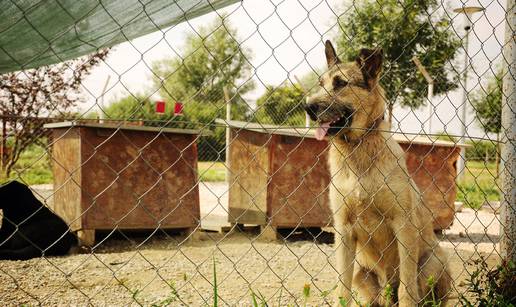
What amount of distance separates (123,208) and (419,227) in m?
3.48

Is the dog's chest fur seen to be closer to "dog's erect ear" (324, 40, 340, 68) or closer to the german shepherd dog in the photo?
the german shepherd dog

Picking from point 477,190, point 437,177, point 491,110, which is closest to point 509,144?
point 491,110

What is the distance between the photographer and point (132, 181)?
521cm

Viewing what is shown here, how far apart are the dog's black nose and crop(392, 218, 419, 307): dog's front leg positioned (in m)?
0.97

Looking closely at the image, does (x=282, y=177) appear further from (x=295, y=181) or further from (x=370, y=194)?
(x=370, y=194)

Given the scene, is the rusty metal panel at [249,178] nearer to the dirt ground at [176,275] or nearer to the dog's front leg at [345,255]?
the dirt ground at [176,275]

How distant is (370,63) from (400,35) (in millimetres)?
6134

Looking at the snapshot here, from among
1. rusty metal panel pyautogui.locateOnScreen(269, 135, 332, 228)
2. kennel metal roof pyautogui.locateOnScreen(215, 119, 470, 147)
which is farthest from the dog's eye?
rusty metal panel pyautogui.locateOnScreen(269, 135, 332, 228)

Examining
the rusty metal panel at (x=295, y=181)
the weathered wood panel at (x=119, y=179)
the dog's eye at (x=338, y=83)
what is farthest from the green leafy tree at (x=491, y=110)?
the weathered wood panel at (x=119, y=179)

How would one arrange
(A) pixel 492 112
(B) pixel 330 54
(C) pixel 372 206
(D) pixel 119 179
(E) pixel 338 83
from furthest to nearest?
1. (D) pixel 119 179
2. (A) pixel 492 112
3. (B) pixel 330 54
4. (E) pixel 338 83
5. (C) pixel 372 206

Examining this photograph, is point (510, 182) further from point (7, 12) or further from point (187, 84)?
point (187, 84)

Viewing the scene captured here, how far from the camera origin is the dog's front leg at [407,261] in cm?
286

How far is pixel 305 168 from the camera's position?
6113mm

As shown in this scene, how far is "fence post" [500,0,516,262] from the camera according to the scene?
2.97 metres
